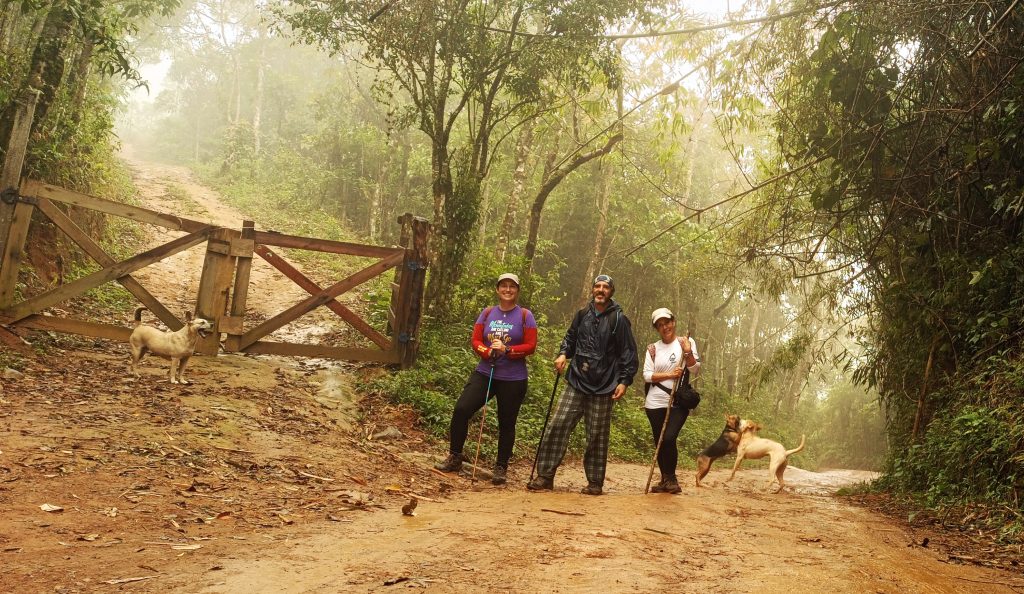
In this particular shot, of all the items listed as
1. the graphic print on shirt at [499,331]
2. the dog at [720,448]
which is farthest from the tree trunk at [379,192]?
the graphic print on shirt at [499,331]

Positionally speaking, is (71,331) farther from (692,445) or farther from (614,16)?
(692,445)

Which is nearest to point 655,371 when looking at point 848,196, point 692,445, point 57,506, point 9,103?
point 848,196

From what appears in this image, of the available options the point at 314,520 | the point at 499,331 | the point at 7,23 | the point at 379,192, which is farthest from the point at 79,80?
the point at 379,192

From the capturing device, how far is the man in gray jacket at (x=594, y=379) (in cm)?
668

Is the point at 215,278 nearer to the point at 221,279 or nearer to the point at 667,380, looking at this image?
the point at 221,279

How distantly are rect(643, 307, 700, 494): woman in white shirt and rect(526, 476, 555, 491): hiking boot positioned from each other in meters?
1.19

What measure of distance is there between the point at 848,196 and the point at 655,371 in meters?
4.54

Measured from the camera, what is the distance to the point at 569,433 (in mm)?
6742

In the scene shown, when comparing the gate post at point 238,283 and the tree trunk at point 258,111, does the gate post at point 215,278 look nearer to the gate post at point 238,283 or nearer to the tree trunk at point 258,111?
the gate post at point 238,283

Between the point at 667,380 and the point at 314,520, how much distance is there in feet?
12.9

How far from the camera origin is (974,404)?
738 centimetres

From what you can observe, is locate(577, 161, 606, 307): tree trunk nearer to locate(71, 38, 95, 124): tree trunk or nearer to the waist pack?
the waist pack

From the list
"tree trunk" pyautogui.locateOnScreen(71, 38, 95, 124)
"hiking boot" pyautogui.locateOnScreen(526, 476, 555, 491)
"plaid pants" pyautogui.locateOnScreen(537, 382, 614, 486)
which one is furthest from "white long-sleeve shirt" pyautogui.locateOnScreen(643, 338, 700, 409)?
"tree trunk" pyautogui.locateOnScreen(71, 38, 95, 124)

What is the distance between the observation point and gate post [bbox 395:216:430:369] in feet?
30.3
